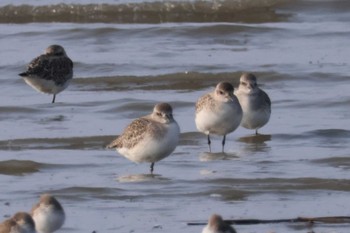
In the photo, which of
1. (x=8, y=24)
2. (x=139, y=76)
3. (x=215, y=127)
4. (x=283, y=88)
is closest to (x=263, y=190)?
(x=215, y=127)

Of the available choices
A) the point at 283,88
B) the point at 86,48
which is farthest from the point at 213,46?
the point at 283,88

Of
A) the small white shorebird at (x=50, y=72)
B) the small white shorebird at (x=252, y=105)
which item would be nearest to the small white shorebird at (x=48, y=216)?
the small white shorebird at (x=252, y=105)

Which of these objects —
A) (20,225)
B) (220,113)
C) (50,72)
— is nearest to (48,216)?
(20,225)

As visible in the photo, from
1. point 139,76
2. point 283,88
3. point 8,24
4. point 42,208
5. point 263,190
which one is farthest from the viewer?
point 8,24

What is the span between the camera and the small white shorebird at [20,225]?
28.4 ft

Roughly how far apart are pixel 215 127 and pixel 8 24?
1200cm

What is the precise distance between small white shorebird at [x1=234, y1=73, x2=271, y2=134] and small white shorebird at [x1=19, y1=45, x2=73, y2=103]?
3741 millimetres

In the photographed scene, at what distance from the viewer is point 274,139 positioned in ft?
46.8

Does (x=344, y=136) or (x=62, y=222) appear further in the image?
(x=344, y=136)

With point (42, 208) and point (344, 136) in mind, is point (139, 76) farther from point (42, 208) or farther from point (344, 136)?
point (42, 208)

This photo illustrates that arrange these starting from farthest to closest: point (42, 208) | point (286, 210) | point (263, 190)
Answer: point (263, 190), point (286, 210), point (42, 208)

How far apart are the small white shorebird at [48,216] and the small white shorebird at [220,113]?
4.58 m

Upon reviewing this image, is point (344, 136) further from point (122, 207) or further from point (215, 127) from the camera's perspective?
point (122, 207)

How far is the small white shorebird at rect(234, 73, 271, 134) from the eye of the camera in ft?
47.6
